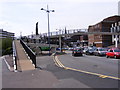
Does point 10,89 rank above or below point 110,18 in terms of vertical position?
below

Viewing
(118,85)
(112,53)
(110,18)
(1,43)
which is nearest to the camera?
(118,85)

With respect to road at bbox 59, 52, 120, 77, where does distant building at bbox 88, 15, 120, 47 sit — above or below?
above

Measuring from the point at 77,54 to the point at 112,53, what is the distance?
7.92 meters

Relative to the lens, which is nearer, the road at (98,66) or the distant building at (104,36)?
the road at (98,66)

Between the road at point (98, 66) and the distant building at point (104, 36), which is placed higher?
the distant building at point (104, 36)

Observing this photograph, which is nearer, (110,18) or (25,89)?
(25,89)

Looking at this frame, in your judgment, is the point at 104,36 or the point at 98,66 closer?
the point at 98,66

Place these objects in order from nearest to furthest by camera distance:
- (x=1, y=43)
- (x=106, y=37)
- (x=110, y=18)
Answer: (x=1, y=43) → (x=106, y=37) → (x=110, y=18)

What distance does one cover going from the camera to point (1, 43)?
58.9 metres

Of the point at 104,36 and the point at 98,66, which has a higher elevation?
the point at 104,36

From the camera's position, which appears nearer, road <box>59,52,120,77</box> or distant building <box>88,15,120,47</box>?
road <box>59,52,120,77</box>

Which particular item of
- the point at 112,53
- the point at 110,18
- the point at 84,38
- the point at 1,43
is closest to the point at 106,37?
the point at 110,18

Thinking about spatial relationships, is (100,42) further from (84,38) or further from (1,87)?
(1,87)

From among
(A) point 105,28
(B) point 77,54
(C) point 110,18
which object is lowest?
(B) point 77,54
